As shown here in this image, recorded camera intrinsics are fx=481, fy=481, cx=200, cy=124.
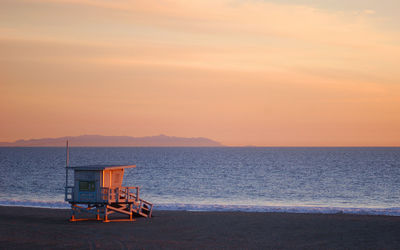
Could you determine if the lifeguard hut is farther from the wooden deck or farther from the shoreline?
the shoreline

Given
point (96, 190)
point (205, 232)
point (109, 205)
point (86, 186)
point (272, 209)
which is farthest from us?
point (272, 209)

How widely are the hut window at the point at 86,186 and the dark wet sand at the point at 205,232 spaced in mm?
1921

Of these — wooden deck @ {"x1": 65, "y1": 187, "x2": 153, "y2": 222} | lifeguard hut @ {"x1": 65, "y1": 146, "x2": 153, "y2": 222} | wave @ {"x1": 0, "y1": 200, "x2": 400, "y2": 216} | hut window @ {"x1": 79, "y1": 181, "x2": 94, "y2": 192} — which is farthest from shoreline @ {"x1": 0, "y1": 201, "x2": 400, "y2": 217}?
hut window @ {"x1": 79, "y1": 181, "x2": 94, "y2": 192}

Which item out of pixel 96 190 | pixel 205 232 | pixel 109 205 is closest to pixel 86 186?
pixel 96 190

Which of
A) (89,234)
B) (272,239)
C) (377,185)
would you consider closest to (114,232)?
(89,234)

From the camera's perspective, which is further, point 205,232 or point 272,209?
point 272,209

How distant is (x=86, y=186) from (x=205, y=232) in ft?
26.4

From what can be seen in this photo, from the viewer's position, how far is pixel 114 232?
23.0m

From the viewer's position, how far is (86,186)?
90.3 ft

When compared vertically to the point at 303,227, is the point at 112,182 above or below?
above

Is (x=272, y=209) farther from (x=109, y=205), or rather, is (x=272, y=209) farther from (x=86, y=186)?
(x=86, y=186)

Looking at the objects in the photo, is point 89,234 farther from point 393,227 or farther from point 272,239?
point 393,227

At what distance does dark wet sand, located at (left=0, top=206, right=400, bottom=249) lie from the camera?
1986cm

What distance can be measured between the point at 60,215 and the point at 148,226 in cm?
807
